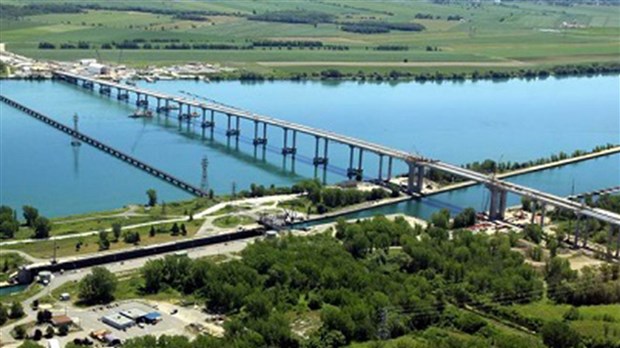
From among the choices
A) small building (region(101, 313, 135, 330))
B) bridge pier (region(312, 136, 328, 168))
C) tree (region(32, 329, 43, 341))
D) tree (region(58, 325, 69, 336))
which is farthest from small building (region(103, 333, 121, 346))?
bridge pier (region(312, 136, 328, 168))

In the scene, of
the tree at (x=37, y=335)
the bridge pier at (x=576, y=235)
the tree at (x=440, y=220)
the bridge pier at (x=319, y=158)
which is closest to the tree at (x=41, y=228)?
the tree at (x=37, y=335)

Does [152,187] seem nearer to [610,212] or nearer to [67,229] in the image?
[67,229]

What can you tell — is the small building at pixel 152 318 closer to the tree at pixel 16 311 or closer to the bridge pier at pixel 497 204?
the tree at pixel 16 311

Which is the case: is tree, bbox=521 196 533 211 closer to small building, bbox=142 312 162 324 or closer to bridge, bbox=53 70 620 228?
bridge, bbox=53 70 620 228

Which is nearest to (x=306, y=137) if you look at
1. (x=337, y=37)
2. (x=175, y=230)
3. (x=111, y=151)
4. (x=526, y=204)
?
(x=111, y=151)

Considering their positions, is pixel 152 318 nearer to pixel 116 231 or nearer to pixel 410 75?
pixel 116 231
